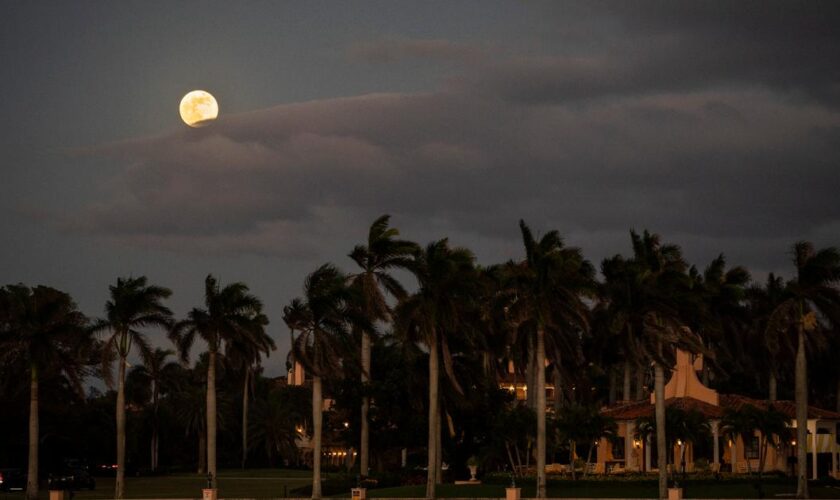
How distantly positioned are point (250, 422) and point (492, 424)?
65837mm

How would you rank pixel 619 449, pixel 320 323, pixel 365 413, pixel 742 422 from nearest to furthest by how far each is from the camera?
pixel 320 323, pixel 742 422, pixel 365 413, pixel 619 449

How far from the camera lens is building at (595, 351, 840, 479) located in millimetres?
79500

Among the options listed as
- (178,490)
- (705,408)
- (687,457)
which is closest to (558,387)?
(687,457)

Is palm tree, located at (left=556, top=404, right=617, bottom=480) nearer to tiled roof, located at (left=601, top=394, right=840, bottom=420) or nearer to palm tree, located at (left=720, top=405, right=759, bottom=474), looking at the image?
tiled roof, located at (left=601, top=394, right=840, bottom=420)

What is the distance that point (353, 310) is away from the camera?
66.2 metres

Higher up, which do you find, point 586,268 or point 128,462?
point 586,268

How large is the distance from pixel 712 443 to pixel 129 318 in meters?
41.1

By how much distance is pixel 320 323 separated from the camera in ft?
216

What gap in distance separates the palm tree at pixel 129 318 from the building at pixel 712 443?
104 ft

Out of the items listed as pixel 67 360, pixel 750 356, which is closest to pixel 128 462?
pixel 67 360

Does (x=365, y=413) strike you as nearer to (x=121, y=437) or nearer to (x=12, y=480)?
(x=121, y=437)

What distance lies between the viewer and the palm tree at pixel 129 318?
69.2m

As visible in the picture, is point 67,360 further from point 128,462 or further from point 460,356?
point 128,462

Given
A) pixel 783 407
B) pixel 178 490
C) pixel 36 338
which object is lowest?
pixel 178 490
